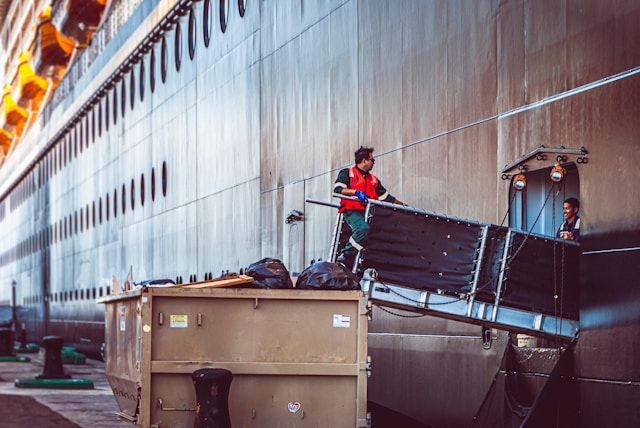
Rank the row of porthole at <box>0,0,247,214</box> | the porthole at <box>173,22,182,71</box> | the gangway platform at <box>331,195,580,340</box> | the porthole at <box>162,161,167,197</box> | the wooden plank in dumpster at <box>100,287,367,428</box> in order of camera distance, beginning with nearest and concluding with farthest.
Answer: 1. the wooden plank in dumpster at <box>100,287,367,428</box>
2. the gangway platform at <box>331,195,580,340</box>
3. the row of porthole at <box>0,0,247,214</box>
4. the porthole at <box>173,22,182,71</box>
5. the porthole at <box>162,161,167,197</box>

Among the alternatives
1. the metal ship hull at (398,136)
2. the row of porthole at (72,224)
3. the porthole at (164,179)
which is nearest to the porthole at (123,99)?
the metal ship hull at (398,136)

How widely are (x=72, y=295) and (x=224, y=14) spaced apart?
84.8 feet

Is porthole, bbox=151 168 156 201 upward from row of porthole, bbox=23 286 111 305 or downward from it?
upward

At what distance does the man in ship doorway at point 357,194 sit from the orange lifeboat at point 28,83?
208ft

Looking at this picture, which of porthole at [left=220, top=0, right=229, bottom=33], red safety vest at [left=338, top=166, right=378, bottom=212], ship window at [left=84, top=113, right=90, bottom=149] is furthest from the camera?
ship window at [left=84, top=113, right=90, bottom=149]

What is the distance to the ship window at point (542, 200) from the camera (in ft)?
37.8

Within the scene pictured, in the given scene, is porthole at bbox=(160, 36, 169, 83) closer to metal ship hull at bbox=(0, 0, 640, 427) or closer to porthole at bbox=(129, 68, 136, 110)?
metal ship hull at bbox=(0, 0, 640, 427)

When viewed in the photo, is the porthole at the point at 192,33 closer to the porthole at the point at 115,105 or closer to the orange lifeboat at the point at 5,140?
the porthole at the point at 115,105

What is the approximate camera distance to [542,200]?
39.4 ft

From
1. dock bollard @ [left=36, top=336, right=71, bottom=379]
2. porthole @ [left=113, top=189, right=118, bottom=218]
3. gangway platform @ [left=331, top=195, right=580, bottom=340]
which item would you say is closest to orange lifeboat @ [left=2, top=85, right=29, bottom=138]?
porthole @ [left=113, top=189, right=118, bottom=218]

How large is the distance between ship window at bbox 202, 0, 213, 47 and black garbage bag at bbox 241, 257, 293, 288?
16250mm

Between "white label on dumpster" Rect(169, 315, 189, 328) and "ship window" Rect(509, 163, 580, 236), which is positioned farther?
"ship window" Rect(509, 163, 580, 236)

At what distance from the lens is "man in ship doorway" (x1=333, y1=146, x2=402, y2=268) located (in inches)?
480

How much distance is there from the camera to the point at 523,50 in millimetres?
12203
